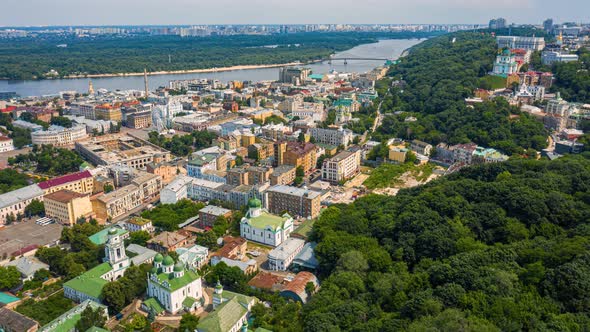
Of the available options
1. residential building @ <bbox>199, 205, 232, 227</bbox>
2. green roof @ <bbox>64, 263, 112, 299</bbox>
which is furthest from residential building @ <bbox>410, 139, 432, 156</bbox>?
green roof @ <bbox>64, 263, 112, 299</bbox>

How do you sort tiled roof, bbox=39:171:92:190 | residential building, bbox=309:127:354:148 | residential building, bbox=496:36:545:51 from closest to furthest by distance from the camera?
tiled roof, bbox=39:171:92:190 < residential building, bbox=309:127:354:148 < residential building, bbox=496:36:545:51

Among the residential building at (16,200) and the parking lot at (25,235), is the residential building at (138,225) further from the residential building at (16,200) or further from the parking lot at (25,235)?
the residential building at (16,200)

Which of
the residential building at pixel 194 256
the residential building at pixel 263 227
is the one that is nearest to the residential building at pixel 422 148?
the residential building at pixel 263 227

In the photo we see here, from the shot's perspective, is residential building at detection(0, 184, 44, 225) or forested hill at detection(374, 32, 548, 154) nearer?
residential building at detection(0, 184, 44, 225)

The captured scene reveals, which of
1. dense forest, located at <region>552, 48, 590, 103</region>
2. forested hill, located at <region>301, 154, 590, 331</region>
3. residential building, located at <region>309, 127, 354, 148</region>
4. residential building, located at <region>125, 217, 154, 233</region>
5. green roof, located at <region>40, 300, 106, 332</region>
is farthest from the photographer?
dense forest, located at <region>552, 48, 590, 103</region>

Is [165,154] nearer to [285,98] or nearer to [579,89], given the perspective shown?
[285,98]

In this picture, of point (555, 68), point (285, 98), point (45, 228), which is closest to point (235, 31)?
point (285, 98)

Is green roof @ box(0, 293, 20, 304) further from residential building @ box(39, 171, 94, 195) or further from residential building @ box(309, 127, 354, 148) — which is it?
residential building @ box(309, 127, 354, 148)

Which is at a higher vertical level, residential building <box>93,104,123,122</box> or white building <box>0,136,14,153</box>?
residential building <box>93,104,123,122</box>

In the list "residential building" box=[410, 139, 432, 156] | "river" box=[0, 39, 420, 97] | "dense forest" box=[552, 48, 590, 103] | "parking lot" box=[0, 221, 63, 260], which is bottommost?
"parking lot" box=[0, 221, 63, 260]
